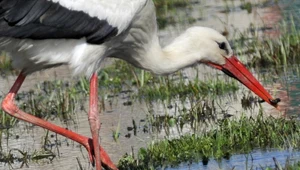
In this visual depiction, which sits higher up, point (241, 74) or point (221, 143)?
point (241, 74)

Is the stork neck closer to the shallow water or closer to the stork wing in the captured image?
the stork wing

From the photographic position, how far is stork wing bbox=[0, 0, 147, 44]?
905 centimetres

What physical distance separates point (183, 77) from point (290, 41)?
1.33 m

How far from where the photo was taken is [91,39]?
923 cm

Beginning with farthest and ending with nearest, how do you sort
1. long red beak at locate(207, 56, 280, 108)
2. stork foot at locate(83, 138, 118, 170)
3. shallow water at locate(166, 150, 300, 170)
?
1. long red beak at locate(207, 56, 280, 108)
2. stork foot at locate(83, 138, 118, 170)
3. shallow water at locate(166, 150, 300, 170)

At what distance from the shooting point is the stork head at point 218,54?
9625 mm

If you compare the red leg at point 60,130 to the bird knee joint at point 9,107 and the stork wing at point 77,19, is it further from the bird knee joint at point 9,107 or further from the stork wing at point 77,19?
the stork wing at point 77,19

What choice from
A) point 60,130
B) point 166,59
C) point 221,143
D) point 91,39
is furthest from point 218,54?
point 60,130

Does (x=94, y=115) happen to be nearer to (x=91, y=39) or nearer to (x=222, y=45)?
(x=91, y=39)

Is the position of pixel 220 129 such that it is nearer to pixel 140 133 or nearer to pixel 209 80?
pixel 140 133

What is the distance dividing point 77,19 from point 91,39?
8.5 inches

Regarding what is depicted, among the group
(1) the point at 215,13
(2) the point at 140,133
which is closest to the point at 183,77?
(2) the point at 140,133

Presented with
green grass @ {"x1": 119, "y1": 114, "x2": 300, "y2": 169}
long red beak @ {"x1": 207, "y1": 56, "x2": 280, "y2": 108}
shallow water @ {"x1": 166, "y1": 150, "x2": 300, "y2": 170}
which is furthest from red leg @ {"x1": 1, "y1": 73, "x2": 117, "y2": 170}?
long red beak @ {"x1": 207, "y1": 56, "x2": 280, "y2": 108}

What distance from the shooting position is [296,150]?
8758 mm
